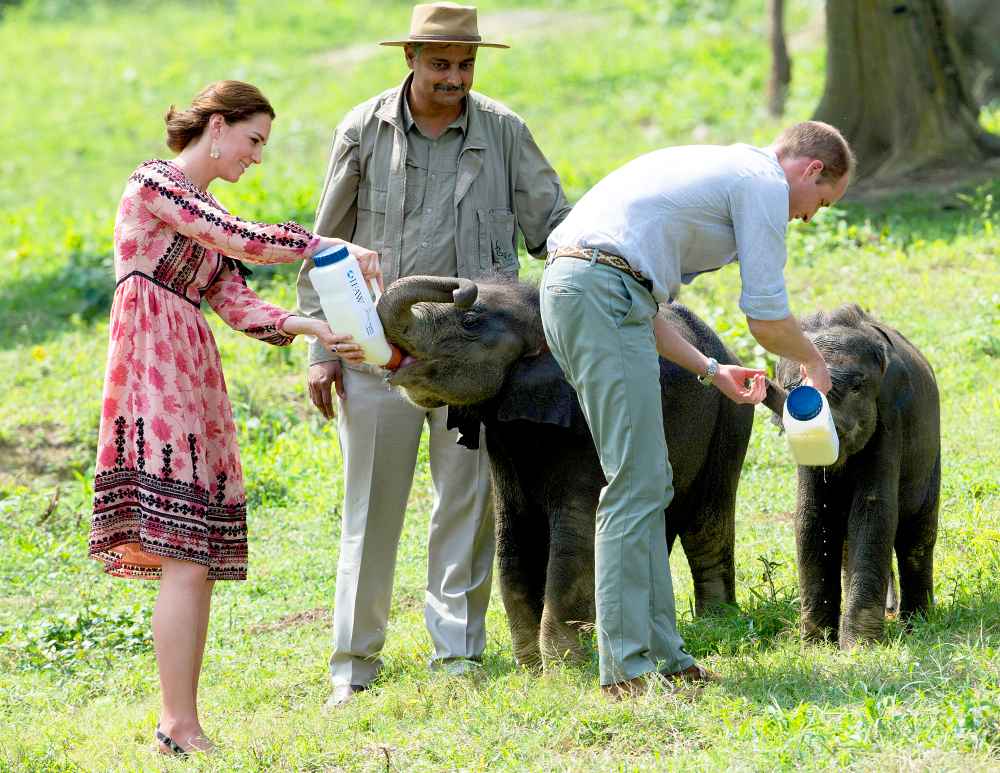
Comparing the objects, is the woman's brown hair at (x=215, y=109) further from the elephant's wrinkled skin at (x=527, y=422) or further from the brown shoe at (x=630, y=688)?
the brown shoe at (x=630, y=688)

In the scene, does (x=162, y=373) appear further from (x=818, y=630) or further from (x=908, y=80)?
(x=908, y=80)

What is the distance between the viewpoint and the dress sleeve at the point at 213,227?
16.6 feet

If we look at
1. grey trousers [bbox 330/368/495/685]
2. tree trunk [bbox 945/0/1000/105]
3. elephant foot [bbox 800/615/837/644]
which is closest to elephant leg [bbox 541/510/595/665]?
grey trousers [bbox 330/368/495/685]

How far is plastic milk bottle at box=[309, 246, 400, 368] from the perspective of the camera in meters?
4.96

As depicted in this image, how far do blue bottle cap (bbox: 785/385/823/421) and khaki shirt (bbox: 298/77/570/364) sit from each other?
1.36 m

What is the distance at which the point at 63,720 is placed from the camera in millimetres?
5914

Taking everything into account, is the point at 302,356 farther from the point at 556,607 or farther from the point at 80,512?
the point at 556,607

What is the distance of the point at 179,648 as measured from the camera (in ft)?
16.8

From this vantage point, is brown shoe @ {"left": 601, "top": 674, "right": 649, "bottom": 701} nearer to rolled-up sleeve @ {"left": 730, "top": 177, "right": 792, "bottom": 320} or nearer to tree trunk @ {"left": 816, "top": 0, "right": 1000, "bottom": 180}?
rolled-up sleeve @ {"left": 730, "top": 177, "right": 792, "bottom": 320}

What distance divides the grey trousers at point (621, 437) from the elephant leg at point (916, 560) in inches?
62.0

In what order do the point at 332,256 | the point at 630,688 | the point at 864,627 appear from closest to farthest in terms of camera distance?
the point at 630,688
the point at 332,256
the point at 864,627

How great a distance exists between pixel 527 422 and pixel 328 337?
0.90 m

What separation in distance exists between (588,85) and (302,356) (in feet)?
34.5

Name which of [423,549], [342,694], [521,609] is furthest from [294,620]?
[521,609]
